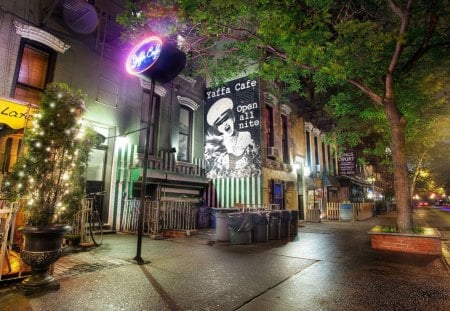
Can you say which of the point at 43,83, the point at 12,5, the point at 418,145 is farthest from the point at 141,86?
the point at 418,145

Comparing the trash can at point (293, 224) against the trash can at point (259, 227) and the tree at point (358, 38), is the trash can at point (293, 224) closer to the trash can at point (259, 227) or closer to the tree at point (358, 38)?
the trash can at point (259, 227)

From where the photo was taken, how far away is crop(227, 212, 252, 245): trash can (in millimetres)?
8906

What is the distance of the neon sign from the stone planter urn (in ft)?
14.4

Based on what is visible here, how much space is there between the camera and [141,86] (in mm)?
12500

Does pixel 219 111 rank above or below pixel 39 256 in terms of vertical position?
above

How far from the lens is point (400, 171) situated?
8.49 meters

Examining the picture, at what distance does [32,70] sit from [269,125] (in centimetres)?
1210

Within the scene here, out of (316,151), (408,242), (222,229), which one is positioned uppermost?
(316,151)

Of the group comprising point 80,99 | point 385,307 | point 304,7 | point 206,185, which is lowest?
point 385,307

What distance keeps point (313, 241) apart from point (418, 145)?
50.5 ft

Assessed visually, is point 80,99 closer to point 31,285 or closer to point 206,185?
point 31,285

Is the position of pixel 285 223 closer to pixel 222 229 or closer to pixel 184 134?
pixel 222 229

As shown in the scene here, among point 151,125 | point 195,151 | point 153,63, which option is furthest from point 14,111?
point 195,151

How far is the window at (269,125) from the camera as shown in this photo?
16.2m
